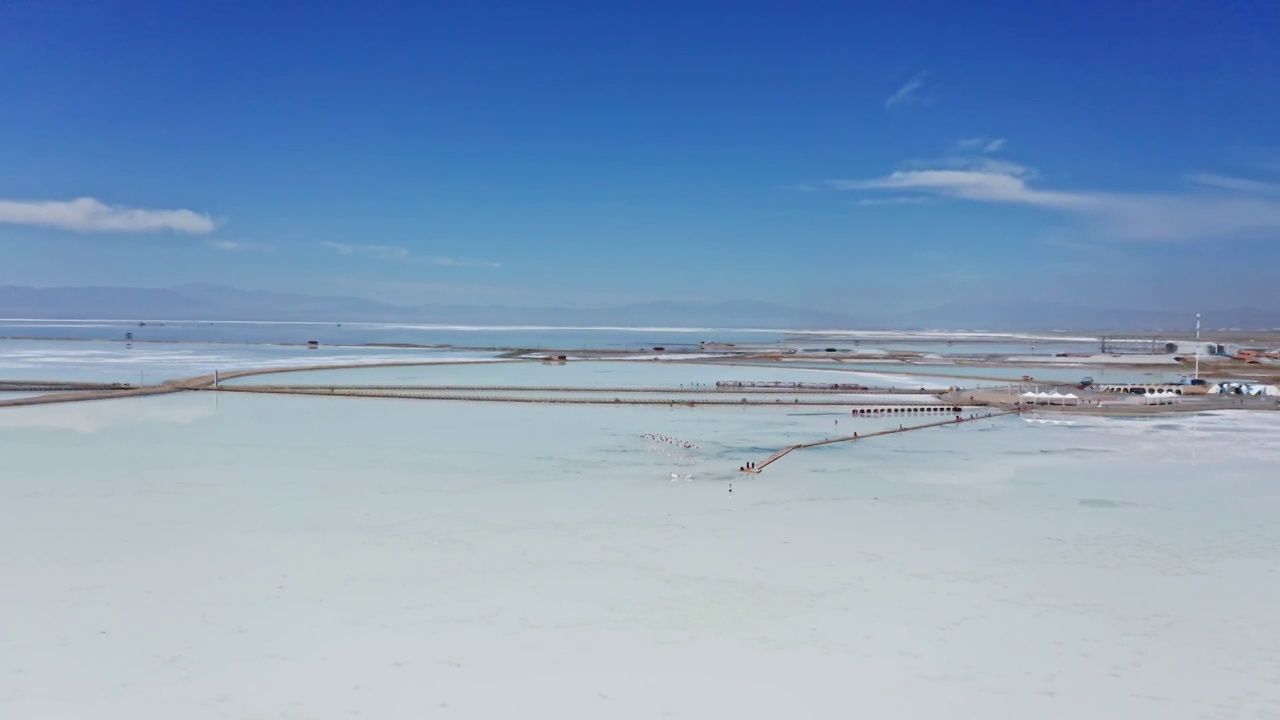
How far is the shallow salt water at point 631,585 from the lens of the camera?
514 centimetres

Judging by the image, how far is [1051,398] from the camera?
21.5 meters

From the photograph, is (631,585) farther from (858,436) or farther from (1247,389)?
(1247,389)

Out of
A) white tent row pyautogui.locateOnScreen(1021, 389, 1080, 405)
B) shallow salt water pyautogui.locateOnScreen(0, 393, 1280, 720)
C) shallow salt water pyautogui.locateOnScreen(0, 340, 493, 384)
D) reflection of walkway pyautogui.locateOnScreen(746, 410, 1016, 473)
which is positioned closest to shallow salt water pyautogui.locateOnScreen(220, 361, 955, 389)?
shallow salt water pyautogui.locateOnScreen(0, 340, 493, 384)

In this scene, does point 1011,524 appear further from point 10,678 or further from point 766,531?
point 10,678

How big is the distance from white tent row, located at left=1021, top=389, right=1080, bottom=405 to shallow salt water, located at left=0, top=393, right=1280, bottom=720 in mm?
8188

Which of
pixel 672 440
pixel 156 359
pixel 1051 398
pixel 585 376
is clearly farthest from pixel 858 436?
pixel 156 359

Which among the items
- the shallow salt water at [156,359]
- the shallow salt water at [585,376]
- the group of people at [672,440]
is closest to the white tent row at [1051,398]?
the shallow salt water at [585,376]

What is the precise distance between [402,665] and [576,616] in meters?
1.28

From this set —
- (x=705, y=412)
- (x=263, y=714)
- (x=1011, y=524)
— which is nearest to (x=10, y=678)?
(x=263, y=714)

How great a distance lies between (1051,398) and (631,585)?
1779 centimetres

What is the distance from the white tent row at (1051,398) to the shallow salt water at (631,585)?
819 cm

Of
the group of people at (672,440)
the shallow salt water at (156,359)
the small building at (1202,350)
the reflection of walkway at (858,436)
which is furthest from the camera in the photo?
the small building at (1202,350)

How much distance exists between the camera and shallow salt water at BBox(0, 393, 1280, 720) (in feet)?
16.9

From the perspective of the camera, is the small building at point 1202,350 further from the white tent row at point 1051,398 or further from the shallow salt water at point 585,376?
the white tent row at point 1051,398
